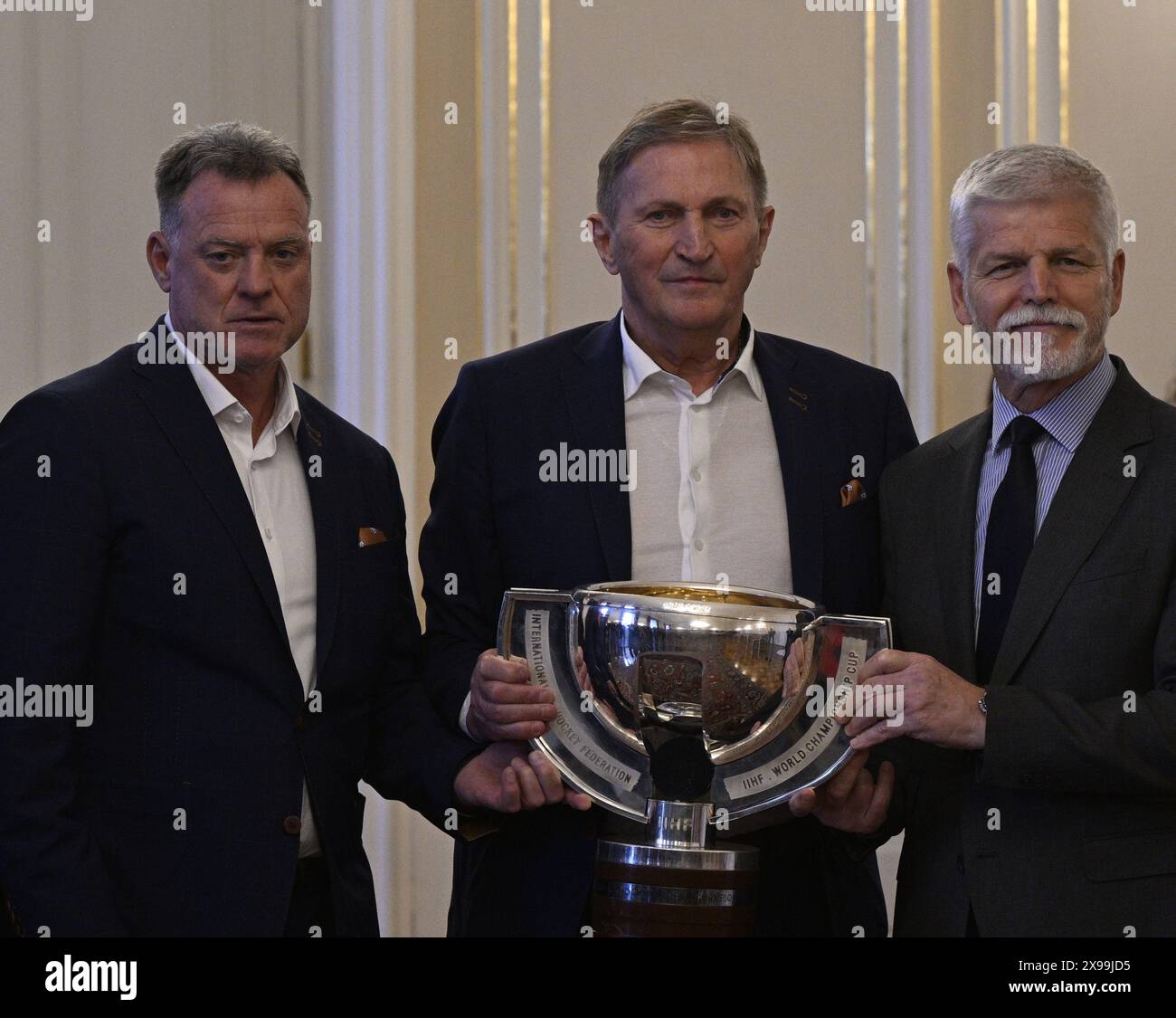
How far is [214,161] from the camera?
210 cm

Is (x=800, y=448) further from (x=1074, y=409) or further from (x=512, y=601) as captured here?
(x=512, y=601)

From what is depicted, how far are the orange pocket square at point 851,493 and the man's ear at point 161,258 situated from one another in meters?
0.96

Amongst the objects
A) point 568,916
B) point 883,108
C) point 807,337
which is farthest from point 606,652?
point 883,108

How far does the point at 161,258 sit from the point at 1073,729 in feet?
4.34

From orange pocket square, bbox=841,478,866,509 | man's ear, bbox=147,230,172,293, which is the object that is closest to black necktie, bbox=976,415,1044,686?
orange pocket square, bbox=841,478,866,509

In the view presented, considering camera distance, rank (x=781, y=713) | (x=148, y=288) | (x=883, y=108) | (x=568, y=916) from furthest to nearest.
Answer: (x=883, y=108) → (x=148, y=288) → (x=568, y=916) → (x=781, y=713)

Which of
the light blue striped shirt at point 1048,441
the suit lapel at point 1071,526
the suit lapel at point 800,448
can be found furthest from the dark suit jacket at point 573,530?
the suit lapel at point 1071,526

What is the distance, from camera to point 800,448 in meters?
2.21

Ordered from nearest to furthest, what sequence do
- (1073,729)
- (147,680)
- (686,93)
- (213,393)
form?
(1073,729), (147,680), (213,393), (686,93)

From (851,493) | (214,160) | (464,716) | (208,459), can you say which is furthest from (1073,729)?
(214,160)

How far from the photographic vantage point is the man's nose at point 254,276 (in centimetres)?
207

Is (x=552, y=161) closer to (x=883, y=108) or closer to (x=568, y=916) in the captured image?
(x=883, y=108)

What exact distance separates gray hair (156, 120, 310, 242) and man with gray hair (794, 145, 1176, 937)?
3.03ft

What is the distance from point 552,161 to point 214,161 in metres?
1.59
